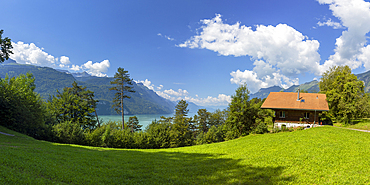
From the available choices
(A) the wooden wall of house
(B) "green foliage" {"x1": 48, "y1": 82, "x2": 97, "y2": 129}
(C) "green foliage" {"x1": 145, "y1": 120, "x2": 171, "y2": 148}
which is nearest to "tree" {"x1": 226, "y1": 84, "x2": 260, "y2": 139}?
(A) the wooden wall of house

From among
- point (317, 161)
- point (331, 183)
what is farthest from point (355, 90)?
point (331, 183)

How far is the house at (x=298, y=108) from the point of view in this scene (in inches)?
983

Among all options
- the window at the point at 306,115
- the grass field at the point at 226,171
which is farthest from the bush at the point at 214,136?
the grass field at the point at 226,171

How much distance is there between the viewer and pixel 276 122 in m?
26.4

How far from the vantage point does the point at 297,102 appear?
85.3 feet

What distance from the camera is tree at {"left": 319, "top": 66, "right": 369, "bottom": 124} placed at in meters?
27.4

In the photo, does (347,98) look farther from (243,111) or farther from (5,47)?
(5,47)

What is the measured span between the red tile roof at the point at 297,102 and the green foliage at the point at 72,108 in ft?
116

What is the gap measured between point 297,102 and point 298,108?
155cm

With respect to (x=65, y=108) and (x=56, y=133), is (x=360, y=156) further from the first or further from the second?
(x=65, y=108)

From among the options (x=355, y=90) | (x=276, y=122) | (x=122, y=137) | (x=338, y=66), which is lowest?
(x=122, y=137)

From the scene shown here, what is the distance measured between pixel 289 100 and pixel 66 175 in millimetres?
30272

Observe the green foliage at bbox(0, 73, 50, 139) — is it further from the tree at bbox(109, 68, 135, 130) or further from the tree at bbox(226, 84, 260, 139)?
the tree at bbox(226, 84, 260, 139)

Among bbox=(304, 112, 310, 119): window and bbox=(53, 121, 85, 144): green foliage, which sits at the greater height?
bbox=(304, 112, 310, 119): window
